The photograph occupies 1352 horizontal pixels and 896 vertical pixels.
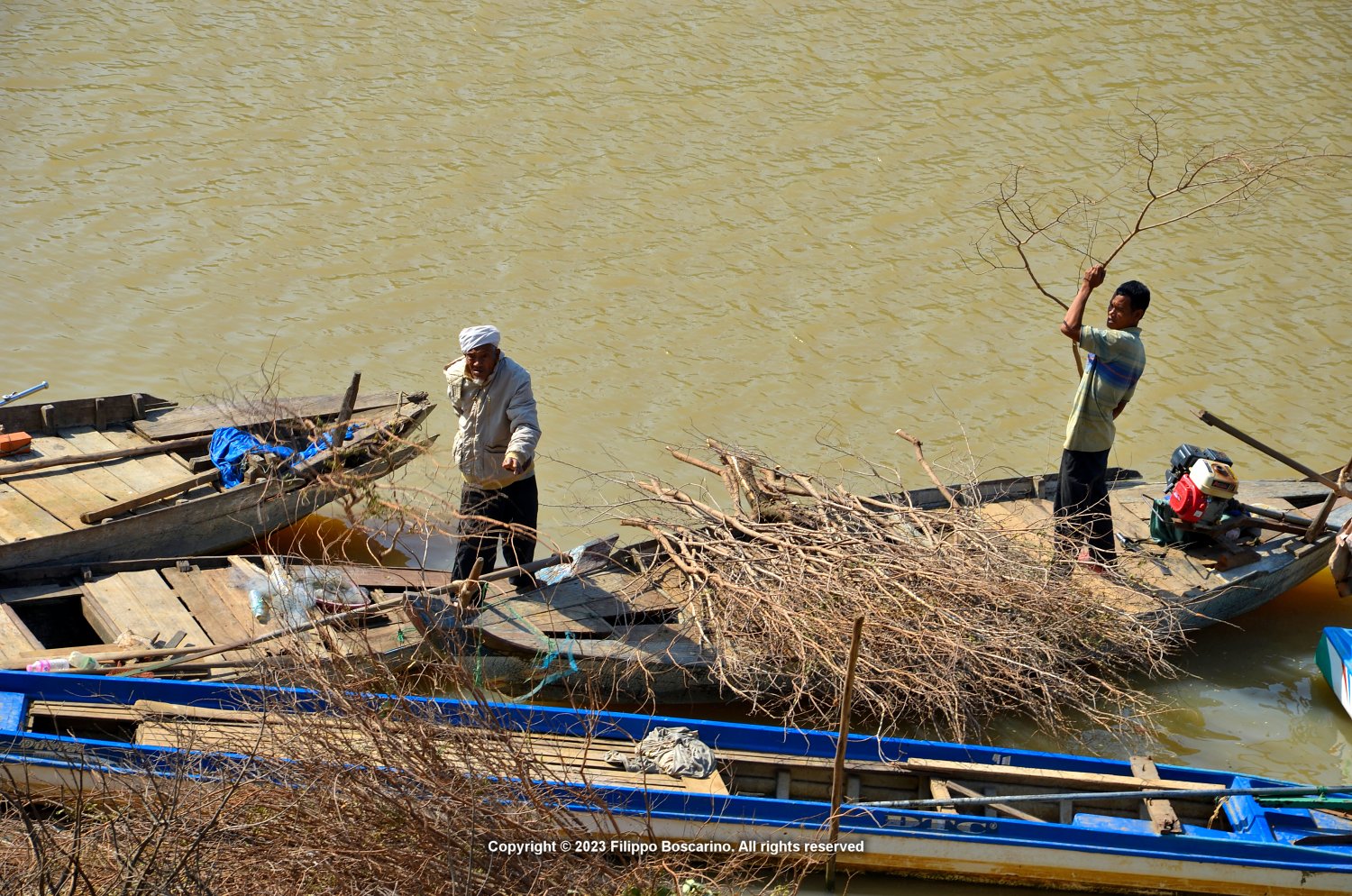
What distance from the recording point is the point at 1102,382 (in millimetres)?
7250

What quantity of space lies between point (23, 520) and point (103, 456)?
806 mm

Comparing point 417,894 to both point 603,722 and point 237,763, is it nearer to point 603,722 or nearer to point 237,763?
point 237,763

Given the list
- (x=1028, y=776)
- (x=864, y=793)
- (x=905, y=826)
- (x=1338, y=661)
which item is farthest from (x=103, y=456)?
(x=1338, y=661)

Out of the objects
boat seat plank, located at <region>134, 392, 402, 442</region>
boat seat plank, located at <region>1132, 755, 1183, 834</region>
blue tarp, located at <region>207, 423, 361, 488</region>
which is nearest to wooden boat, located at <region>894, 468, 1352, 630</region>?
boat seat plank, located at <region>1132, 755, 1183, 834</region>

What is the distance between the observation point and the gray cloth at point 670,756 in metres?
5.73

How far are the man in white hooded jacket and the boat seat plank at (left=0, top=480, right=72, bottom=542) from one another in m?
2.38

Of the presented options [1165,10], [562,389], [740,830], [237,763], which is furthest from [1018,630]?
[1165,10]

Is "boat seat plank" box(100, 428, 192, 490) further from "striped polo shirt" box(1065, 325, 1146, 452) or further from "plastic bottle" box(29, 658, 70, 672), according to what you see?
"striped polo shirt" box(1065, 325, 1146, 452)

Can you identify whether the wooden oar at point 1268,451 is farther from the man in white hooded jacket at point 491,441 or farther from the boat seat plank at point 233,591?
the boat seat plank at point 233,591

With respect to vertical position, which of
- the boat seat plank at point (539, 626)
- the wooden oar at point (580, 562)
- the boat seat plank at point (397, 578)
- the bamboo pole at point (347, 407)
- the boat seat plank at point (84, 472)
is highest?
the bamboo pole at point (347, 407)

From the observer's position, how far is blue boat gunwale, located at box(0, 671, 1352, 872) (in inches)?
215

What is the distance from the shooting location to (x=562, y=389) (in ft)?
34.6

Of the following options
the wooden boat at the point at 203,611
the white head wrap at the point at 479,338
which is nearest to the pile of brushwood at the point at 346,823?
the wooden boat at the point at 203,611

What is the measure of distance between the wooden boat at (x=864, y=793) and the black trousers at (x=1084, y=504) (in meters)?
1.76
